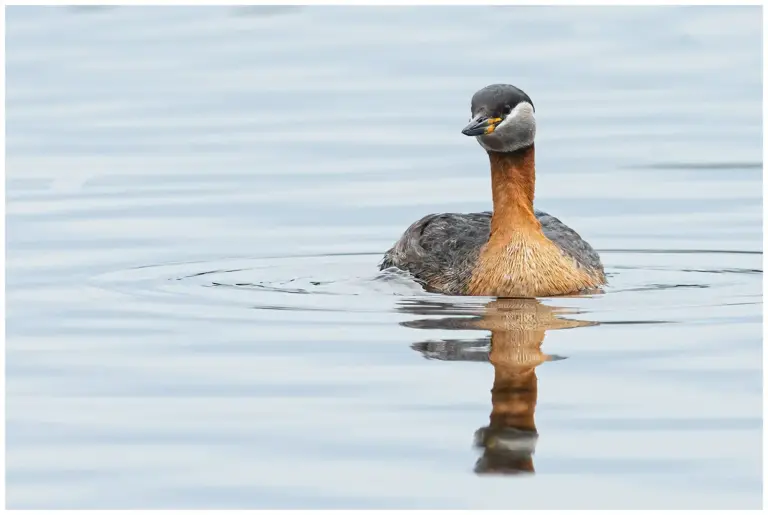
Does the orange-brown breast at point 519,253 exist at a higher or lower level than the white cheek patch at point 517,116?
lower

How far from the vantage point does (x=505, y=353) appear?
1350 cm

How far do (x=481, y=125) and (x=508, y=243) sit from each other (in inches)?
43.7

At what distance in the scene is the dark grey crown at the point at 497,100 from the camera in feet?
52.2

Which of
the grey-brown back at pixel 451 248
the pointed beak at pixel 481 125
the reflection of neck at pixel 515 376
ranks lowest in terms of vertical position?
the reflection of neck at pixel 515 376

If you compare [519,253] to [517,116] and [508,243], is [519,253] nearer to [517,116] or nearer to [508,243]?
[508,243]

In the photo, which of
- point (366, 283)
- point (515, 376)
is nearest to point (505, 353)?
point (515, 376)

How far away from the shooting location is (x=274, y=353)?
1356 centimetres

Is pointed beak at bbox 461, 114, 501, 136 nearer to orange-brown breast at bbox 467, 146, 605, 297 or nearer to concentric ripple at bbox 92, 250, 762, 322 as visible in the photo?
orange-brown breast at bbox 467, 146, 605, 297

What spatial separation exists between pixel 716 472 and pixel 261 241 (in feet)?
28.9

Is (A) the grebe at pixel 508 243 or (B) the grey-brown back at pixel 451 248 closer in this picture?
(A) the grebe at pixel 508 243

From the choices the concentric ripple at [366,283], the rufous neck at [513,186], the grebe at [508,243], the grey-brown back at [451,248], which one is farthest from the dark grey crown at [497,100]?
the concentric ripple at [366,283]

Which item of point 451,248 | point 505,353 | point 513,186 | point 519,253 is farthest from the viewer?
point 451,248

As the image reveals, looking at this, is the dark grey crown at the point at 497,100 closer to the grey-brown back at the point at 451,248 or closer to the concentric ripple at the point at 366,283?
the grey-brown back at the point at 451,248

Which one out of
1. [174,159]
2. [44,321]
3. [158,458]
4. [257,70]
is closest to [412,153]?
[174,159]
